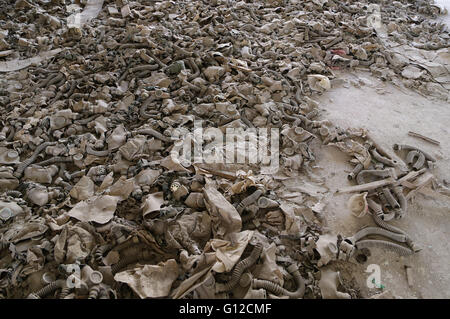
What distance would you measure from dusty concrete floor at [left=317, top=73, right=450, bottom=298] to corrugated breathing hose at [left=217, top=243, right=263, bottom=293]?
22.9 inches

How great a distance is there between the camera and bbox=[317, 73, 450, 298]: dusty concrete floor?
78.3 inches

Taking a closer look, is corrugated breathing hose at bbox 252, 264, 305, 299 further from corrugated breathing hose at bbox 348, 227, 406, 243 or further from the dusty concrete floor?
corrugated breathing hose at bbox 348, 227, 406, 243

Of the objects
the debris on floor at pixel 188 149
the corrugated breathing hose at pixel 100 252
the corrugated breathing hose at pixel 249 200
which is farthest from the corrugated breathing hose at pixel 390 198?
Result: the corrugated breathing hose at pixel 100 252

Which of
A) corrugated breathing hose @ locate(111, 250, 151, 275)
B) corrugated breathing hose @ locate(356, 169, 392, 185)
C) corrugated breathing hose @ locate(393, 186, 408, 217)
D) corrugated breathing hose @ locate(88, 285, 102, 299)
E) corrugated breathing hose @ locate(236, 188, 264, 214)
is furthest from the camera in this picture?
corrugated breathing hose @ locate(356, 169, 392, 185)

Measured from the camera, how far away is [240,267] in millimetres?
1833

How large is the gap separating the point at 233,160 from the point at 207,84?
1.48 m

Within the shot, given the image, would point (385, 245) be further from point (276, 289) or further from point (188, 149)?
point (188, 149)

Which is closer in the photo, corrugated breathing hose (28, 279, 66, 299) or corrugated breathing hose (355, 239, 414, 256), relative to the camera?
corrugated breathing hose (28, 279, 66, 299)

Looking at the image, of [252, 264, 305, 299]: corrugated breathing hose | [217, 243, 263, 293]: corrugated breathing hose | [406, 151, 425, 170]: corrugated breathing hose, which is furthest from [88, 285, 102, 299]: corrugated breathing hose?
[406, 151, 425, 170]: corrugated breathing hose

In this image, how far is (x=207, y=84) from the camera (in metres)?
3.81

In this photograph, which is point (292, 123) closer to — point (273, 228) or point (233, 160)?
point (233, 160)
